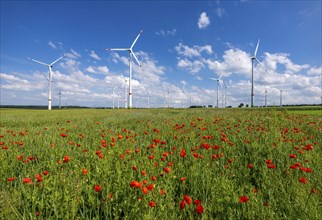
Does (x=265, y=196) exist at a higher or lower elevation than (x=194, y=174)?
lower

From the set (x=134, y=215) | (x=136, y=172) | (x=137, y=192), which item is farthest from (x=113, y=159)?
(x=134, y=215)

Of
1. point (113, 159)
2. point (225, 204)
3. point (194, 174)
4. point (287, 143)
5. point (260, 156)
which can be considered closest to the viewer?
point (225, 204)

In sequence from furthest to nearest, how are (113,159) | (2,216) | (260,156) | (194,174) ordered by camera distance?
(260,156) → (113,159) → (194,174) → (2,216)

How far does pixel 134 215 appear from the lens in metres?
2.59

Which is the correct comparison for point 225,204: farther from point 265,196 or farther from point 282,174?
point 282,174

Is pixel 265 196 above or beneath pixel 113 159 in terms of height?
beneath

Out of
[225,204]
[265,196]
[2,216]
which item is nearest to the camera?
[2,216]

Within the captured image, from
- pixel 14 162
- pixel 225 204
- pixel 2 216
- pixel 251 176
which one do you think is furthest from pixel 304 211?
pixel 14 162

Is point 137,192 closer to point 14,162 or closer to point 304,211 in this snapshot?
point 304,211

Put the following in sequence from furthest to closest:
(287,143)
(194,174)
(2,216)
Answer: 1. (287,143)
2. (194,174)
3. (2,216)

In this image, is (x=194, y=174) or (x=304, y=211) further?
(x=194, y=174)

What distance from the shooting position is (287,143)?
5766 millimetres

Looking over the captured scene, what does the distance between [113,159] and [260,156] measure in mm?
3445

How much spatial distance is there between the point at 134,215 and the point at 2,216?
1547 millimetres
